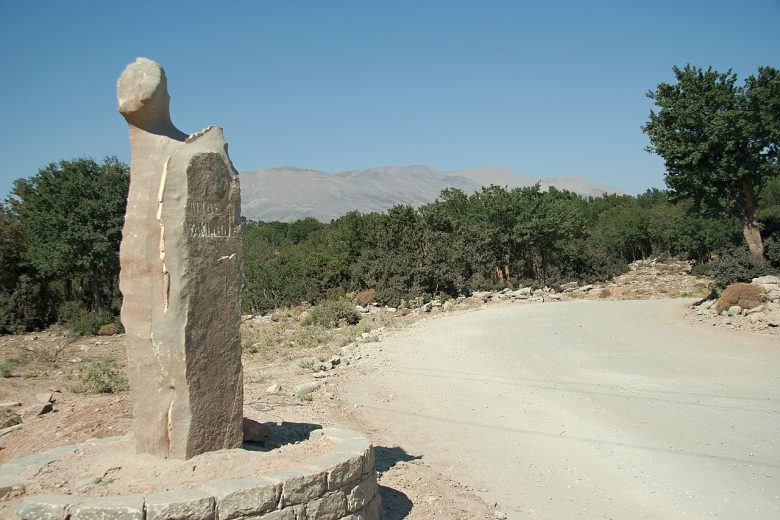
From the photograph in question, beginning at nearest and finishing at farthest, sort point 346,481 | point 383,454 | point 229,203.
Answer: point 346,481
point 229,203
point 383,454

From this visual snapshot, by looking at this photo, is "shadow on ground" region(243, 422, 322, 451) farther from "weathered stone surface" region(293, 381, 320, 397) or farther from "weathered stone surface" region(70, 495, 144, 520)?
"weathered stone surface" region(293, 381, 320, 397)

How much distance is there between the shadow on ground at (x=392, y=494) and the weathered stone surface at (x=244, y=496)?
1547 mm

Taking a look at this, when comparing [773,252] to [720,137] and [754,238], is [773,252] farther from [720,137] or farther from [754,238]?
[720,137]

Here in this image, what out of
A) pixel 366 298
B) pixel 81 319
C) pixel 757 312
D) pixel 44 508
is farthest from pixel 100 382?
pixel 757 312

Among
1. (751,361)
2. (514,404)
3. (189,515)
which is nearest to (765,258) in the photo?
(751,361)

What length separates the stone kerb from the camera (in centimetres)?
404

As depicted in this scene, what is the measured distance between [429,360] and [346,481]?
27.1ft

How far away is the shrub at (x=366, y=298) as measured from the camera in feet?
81.6

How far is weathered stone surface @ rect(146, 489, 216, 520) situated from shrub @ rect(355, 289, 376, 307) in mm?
20602

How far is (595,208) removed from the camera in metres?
56.2

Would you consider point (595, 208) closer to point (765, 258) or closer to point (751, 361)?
point (765, 258)

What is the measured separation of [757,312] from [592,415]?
8.74m

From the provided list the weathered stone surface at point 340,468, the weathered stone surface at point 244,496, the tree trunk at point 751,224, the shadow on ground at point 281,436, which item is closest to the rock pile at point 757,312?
the tree trunk at point 751,224

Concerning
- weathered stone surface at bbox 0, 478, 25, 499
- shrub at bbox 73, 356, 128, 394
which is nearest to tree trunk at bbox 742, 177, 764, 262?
shrub at bbox 73, 356, 128, 394
